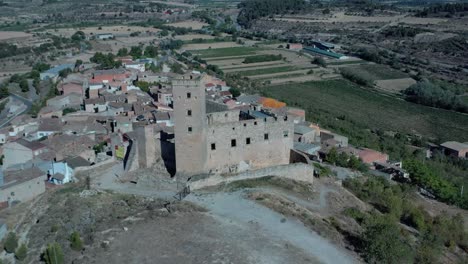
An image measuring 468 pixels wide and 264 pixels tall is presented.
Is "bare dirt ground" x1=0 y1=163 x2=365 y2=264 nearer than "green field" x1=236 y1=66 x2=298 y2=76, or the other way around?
"bare dirt ground" x1=0 y1=163 x2=365 y2=264

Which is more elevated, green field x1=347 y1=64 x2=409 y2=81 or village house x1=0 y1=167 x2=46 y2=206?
village house x1=0 y1=167 x2=46 y2=206

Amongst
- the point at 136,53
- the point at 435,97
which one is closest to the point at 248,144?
the point at 435,97

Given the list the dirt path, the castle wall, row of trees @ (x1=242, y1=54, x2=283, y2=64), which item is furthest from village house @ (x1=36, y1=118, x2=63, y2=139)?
row of trees @ (x1=242, y1=54, x2=283, y2=64)

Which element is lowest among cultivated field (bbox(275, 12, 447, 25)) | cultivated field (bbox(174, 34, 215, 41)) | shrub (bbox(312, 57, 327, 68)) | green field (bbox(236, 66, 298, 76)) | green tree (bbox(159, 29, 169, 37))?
green field (bbox(236, 66, 298, 76))

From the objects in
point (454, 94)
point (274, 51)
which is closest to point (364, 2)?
point (274, 51)

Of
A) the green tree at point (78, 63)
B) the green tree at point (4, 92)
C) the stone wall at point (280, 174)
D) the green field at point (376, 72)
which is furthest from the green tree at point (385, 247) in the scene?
the green tree at point (78, 63)

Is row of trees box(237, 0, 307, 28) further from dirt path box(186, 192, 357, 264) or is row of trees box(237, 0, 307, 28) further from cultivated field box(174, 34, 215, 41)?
dirt path box(186, 192, 357, 264)
